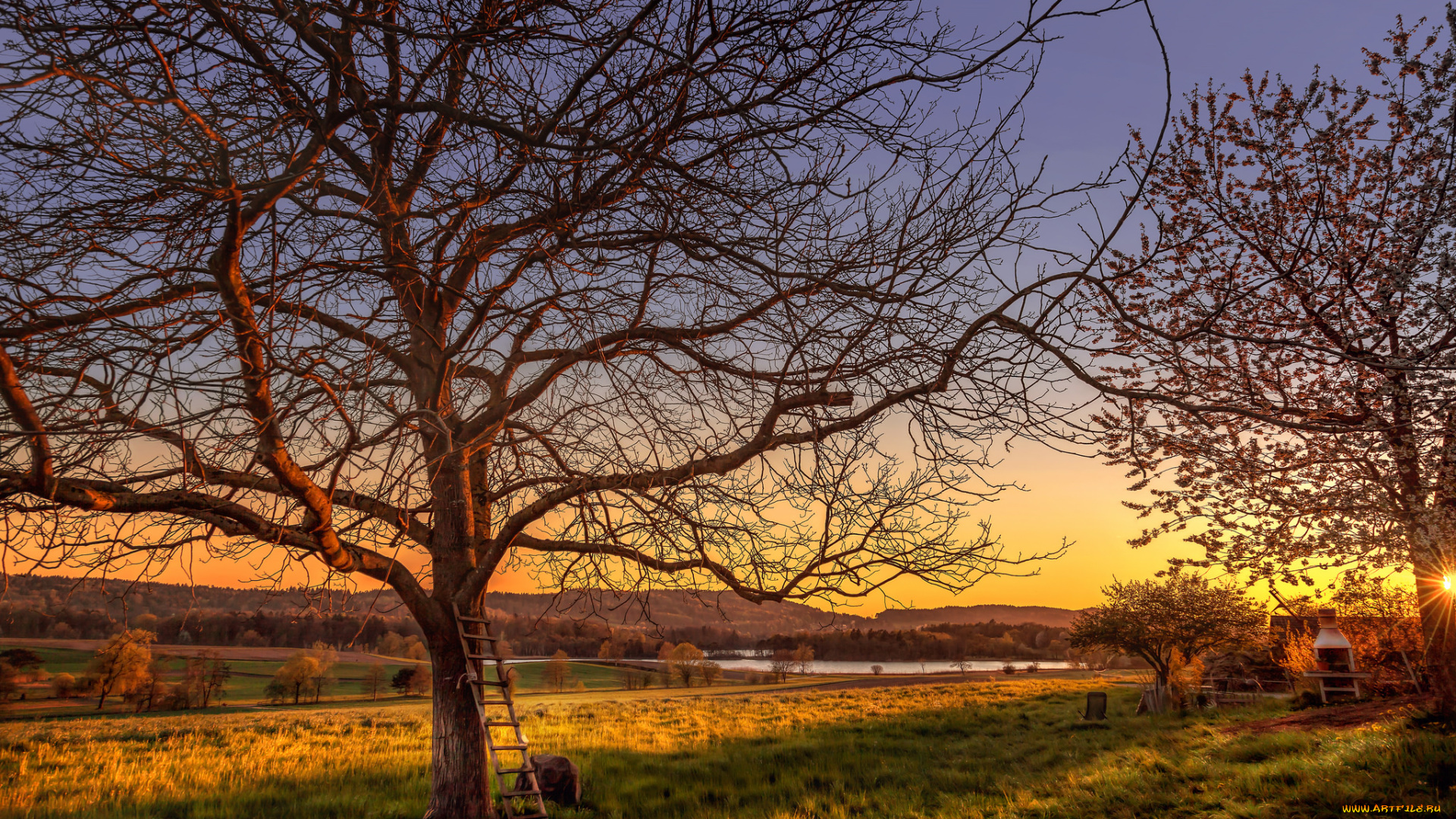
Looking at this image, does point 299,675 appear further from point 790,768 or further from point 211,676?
point 790,768

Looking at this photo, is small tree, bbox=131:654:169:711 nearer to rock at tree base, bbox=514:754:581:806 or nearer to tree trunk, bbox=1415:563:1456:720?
rock at tree base, bbox=514:754:581:806

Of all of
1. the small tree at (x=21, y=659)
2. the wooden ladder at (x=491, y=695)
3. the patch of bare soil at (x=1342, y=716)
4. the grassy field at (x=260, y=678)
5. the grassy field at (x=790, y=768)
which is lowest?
the grassy field at (x=260, y=678)

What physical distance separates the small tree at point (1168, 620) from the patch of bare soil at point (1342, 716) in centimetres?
474

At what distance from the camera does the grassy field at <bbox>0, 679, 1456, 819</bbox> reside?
27.2 feet

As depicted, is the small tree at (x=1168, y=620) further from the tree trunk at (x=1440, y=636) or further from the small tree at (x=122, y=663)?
the small tree at (x=122, y=663)

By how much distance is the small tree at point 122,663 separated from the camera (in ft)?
115

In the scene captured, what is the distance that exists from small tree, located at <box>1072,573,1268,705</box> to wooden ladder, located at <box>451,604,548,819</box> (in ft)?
62.2

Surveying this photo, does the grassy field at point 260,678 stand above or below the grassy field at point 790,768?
below

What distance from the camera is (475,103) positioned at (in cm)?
421

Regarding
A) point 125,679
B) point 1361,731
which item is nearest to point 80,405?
point 1361,731

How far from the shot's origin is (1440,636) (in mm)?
9945

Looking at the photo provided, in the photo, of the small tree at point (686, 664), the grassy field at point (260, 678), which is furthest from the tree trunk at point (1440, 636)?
the small tree at point (686, 664)

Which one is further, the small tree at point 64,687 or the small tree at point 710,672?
the small tree at point 710,672

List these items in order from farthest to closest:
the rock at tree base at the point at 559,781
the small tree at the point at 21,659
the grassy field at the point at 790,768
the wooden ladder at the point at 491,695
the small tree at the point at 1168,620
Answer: the small tree at the point at 21,659 < the small tree at the point at 1168,620 < the rock at tree base at the point at 559,781 < the grassy field at the point at 790,768 < the wooden ladder at the point at 491,695
